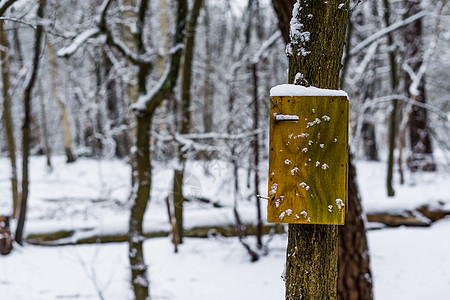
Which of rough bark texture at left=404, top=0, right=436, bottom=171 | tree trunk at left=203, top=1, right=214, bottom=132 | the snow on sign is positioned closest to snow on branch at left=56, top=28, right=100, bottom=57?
the snow on sign

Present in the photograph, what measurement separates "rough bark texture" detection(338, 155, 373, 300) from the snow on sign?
6.35 feet

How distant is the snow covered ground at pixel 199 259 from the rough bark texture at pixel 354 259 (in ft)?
3.99

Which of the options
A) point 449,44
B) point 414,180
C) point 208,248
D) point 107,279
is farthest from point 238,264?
point 449,44

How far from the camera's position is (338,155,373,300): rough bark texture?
3.26 meters

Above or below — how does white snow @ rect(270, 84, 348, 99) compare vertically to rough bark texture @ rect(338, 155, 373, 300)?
above

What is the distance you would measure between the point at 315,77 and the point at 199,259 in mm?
5096

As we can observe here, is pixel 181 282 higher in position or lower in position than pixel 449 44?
lower

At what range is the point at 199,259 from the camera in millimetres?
6141

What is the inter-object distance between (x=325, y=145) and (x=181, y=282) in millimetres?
4425

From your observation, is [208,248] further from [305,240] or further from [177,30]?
[305,240]

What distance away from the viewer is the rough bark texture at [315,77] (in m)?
1.55

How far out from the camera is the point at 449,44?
1239 cm

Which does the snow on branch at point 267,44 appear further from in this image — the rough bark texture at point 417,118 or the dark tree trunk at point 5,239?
the rough bark texture at point 417,118

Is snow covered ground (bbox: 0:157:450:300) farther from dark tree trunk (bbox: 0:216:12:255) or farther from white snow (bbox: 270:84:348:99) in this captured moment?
white snow (bbox: 270:84:348:99)
